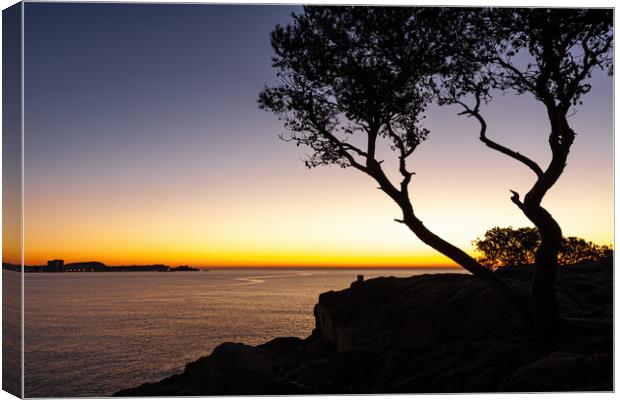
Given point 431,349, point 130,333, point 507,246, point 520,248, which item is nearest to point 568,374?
point 431,349

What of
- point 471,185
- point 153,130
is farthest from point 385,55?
point 153,130

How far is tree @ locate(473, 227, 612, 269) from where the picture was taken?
36625 millimetres

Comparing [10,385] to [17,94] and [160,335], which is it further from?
[160,335]

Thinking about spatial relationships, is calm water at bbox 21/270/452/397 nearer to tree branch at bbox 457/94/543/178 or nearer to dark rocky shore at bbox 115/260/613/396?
dark rocky shore at bbox 115/260/613/396

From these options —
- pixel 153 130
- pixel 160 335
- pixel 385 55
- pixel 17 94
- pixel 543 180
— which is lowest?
pixel 160 335

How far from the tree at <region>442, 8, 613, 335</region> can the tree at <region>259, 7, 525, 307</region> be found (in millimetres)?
447

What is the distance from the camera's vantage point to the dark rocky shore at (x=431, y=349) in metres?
11.1

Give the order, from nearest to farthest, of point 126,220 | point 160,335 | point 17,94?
point 17,94 → point 160,335 → point 126,220

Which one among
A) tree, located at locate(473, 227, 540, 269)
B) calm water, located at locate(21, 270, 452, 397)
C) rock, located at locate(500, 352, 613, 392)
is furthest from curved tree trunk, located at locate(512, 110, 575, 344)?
tree, located at locate(473, 227, 540, 269)

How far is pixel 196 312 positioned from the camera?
80.0 metres

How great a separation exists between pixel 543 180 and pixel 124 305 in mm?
83490

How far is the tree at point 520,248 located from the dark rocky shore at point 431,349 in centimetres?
1854

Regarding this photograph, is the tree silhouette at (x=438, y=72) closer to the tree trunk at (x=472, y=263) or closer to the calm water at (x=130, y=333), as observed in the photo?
the tree trunk at (x=472, y=263)

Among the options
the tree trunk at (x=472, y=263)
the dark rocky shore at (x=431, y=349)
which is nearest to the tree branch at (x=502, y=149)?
the tree trunk at (x=472, y=263)
